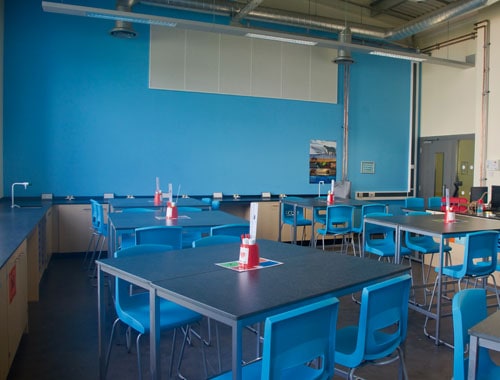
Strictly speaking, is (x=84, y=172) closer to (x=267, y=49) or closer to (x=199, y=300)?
(x=267, y=49)

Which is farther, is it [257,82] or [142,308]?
[257,82]

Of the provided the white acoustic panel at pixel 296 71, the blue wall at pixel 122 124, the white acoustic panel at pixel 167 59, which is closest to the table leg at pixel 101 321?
the blue wall at pixel 122 124

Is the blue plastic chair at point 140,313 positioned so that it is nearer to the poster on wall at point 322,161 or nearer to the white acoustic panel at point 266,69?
the white acoustic panel at point 266,69

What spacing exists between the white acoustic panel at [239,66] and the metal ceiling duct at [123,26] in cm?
70

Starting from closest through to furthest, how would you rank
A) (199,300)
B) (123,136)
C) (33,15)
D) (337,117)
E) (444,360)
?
(199,300), (444,360), (33,15), (123,136), (337,117)

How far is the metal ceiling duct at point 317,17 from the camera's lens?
677cm

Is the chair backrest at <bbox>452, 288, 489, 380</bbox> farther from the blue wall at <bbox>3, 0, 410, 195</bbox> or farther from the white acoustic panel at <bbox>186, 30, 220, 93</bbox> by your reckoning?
the white acoustic panel at <bbox>186, 30, 220, 93</bbox>

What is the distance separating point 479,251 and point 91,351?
3.31 metres

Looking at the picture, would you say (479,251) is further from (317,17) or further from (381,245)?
(317,17)

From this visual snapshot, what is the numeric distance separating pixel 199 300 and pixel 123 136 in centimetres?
576

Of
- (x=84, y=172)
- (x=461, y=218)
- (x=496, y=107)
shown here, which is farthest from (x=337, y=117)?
(x=84, y=172)

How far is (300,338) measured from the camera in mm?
1678

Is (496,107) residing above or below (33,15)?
below

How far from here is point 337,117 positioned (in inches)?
340
